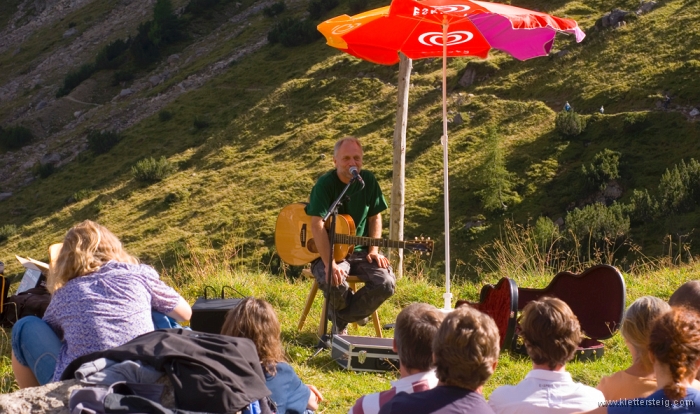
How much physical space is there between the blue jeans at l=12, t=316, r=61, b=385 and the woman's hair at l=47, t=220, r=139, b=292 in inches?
8.5

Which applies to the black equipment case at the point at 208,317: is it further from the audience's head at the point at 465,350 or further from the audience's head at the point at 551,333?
the audience's head at the point at 465,350

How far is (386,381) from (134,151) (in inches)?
2045

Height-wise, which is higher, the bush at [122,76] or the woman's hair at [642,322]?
the woman's hair at [642,322]

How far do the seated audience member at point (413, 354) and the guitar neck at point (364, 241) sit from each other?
2.50 m

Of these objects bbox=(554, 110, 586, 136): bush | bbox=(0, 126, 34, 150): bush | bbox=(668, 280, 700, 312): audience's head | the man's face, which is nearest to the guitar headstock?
the man's face

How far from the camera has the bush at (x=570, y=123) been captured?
40.8m

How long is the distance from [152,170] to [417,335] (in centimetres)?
4652

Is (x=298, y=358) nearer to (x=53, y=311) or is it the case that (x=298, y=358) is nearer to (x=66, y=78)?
(x=53, y=311)

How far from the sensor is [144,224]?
42875 mm

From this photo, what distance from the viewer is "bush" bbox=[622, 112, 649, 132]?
3988cm

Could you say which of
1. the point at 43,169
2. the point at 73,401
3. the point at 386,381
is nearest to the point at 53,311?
the point at 73,401

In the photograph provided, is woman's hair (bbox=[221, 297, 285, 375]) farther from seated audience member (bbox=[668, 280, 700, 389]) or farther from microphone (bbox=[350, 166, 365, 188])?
microphone (bbox=[350, 166, 365, 188])

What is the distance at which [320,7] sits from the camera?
67.4 m

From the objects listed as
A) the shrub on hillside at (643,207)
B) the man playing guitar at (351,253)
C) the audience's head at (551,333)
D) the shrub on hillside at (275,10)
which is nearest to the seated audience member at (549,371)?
the audience's head at (551,333)
